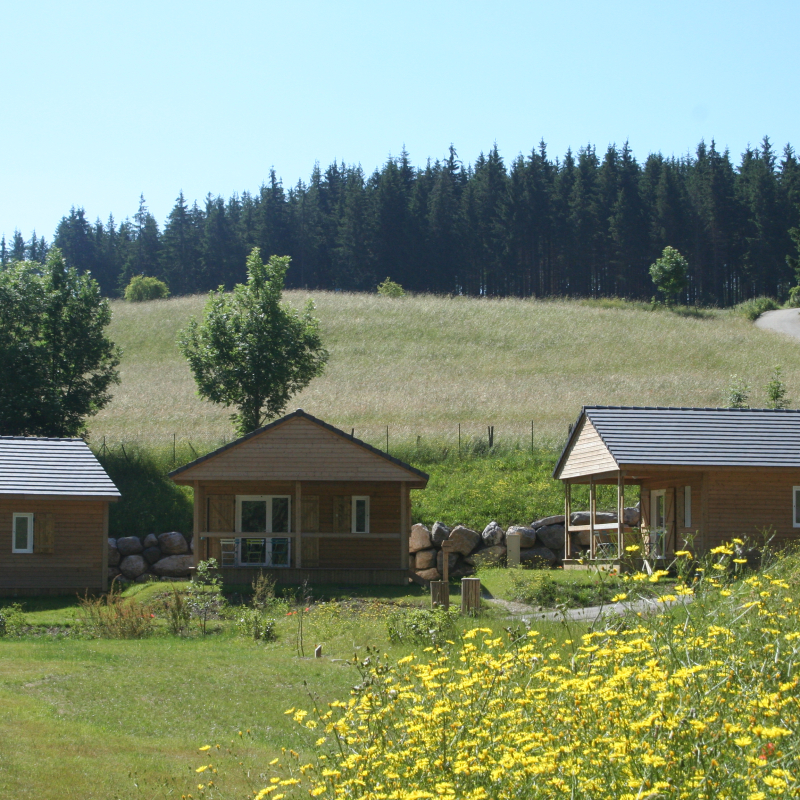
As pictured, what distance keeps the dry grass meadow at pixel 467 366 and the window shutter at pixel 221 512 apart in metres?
11.9

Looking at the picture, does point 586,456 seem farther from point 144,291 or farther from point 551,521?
point 144,291

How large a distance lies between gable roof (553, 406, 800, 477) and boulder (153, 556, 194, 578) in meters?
14.0

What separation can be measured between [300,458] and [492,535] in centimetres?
782

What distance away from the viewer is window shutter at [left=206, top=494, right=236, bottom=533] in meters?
29.4

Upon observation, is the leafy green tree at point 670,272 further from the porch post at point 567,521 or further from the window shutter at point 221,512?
the window shutter at point 221,512

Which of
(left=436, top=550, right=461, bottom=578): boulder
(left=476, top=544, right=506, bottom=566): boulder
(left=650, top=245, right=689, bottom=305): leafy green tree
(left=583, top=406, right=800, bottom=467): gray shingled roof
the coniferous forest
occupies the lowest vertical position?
(left=436, top=550, right=461, bottom=578): boulder

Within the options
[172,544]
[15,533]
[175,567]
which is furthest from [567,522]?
[15,533]

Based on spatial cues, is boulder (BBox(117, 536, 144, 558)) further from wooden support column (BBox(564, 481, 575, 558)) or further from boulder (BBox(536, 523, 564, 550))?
wooden support column (BBox(564, 481, 575, 558))

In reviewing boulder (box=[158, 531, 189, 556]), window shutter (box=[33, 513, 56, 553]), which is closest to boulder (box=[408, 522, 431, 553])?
boulder (box=[158, 531, 189, 556])

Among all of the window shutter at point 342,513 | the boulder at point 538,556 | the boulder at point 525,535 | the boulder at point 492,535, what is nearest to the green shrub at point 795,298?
the boulder at point 538,556

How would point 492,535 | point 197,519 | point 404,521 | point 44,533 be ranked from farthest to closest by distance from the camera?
point 492,535 → point 404,521 → point 44,533 → point 197,519

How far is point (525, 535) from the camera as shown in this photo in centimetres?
3167

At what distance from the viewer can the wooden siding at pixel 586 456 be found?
89.1 feet

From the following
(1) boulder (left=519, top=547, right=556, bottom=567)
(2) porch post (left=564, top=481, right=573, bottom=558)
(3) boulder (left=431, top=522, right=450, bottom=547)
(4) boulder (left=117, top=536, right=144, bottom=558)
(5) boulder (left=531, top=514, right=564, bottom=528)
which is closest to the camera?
(2) porch post (left=564, top=481, right=573, bottom=558)
